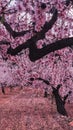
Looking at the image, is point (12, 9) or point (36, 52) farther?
point (12, 9)

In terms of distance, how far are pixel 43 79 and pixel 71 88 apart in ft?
13.1

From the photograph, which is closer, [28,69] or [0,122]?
[0,122]

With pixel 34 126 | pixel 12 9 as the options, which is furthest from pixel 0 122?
pixel 12 9

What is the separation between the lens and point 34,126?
2700 centimetres

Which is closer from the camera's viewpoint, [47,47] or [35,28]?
[47,47]

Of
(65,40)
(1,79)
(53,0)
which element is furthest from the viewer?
(1,79)

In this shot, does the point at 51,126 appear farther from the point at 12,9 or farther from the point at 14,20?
the point at 12,9

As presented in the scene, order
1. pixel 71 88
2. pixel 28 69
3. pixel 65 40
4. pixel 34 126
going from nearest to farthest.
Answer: pixel 65 40, pixel 34 126, pixel 28 69, pixel 71 88

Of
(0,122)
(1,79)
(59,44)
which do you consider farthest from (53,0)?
(1,79)

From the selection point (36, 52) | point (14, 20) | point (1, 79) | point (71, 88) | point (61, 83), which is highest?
point (36, 52)

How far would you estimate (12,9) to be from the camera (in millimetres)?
11258

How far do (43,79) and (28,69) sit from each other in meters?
1.75

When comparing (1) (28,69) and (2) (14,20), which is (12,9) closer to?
(2) (14,20)

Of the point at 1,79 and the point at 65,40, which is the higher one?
the point at 65,40
